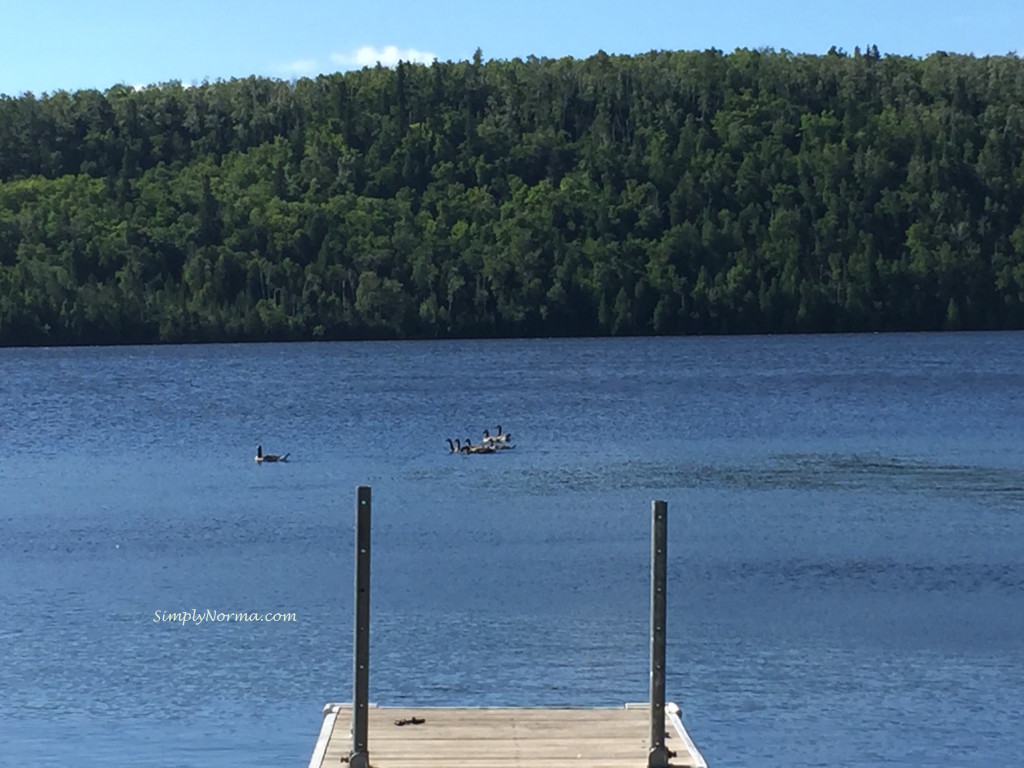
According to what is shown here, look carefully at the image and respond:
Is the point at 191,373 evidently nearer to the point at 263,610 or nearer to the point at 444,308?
the point at 444,308

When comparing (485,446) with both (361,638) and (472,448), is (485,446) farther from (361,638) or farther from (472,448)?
(361,638)

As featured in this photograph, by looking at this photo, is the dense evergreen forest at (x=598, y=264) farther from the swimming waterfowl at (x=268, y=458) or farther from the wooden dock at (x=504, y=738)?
the wooden dock at (x=504, y=738)

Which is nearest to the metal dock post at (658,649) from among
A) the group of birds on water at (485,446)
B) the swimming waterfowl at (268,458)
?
the swimming waterfowl at (268,458)

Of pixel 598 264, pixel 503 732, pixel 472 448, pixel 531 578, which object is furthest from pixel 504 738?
pixel 598 264

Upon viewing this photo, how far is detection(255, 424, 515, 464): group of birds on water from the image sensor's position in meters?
57.3

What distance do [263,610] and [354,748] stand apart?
13971 mm

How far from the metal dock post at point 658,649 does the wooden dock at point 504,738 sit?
0.13 metres

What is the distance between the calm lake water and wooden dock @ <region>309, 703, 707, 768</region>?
10.4 ft

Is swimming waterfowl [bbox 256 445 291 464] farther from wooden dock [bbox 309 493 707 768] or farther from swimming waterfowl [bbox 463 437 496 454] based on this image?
wooden dock [bbox 309 493 707 768]

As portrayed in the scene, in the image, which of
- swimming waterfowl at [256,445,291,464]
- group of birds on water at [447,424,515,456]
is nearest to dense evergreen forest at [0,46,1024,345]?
group of birds on water at [447,424,515,456]

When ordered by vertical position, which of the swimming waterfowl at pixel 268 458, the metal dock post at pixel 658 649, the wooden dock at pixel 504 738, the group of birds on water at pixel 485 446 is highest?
the metal dock post at pixel 658 649

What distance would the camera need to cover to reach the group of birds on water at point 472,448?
5728cm

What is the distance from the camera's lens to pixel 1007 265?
18412cm

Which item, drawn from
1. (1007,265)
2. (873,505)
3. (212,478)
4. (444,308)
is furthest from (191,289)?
(873,505)
